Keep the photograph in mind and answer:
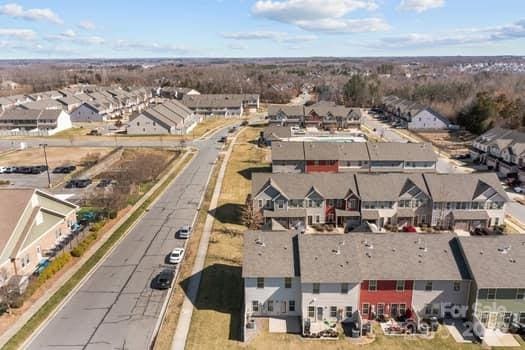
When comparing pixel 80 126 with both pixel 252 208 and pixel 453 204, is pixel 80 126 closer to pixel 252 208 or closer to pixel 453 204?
pixel 252 208

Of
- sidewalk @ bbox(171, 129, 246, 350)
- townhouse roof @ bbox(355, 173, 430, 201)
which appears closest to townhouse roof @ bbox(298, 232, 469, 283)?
sidewalk @ bbox(171, 129, 246, 350)

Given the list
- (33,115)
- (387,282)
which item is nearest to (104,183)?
(387,282)

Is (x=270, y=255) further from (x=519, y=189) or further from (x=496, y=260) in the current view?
(x=519, y=189)

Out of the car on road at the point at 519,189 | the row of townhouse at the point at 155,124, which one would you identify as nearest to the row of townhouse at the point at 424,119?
the car on road at the point at 519,189

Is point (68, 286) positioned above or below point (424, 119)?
below

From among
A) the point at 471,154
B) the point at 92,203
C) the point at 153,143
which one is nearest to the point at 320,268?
the point at 92,203
